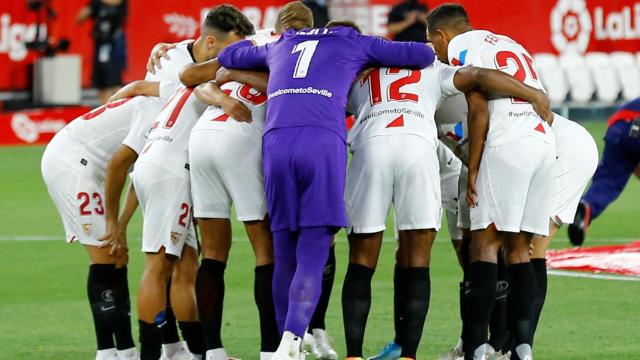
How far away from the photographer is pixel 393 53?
8070mm

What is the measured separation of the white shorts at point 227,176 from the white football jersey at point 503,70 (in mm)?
1368

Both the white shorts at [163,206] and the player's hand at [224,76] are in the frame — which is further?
the player's hand at [224,76]

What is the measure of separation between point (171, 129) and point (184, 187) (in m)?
0.36

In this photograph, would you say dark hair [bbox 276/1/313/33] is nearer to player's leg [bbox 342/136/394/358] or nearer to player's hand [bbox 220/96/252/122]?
player's hand [bbox 220/96/252/122]

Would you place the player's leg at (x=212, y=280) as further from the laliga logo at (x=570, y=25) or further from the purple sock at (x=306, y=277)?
the laliga logo at (x=570, y=25)

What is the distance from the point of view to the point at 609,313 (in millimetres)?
10211

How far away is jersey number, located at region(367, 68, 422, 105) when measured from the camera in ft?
26.8

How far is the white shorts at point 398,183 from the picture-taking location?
26.3ft

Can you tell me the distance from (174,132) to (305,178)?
39.4 inches

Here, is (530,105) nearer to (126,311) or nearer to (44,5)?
(126,311)

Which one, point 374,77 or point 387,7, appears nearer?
point 374,77

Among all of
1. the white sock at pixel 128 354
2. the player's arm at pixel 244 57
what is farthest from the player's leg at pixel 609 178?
the white sock at pixel 128 354

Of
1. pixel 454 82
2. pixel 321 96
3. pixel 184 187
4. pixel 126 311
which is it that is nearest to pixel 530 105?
pixel 454 82

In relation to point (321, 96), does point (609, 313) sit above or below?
below
